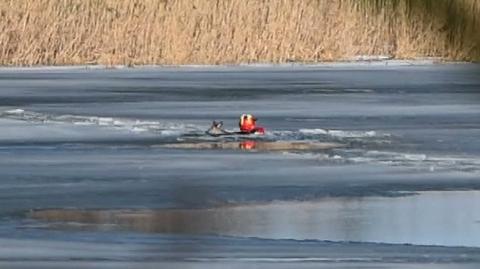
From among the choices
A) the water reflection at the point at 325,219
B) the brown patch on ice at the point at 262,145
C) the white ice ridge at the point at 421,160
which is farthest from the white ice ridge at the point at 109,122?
the water reflection at the point at 325,219

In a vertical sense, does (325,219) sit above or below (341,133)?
below

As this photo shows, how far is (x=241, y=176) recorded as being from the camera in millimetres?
8414

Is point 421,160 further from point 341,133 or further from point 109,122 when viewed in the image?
point 109,122

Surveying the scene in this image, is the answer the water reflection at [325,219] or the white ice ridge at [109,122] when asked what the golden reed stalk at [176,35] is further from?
the water reflection at [325,219]

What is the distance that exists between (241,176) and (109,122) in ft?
14.6

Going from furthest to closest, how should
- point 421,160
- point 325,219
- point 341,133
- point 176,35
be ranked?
point 176,35 → point 341,133 → point 421,160 → point 325,219

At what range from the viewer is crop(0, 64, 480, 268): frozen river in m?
5.31

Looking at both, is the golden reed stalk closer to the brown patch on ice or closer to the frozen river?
the frozen river

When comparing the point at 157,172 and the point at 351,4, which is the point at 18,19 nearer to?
the point at 157,172

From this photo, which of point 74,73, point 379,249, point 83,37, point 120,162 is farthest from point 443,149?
point 83,37

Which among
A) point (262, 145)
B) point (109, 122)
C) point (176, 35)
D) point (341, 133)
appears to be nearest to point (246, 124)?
point (262, 145)

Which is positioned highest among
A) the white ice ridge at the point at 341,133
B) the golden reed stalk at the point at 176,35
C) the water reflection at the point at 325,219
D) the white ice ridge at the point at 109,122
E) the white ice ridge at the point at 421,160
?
the golden reed stalk at the point at 176,35

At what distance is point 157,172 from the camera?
8.72 meters

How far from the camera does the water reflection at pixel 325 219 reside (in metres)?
5.84
